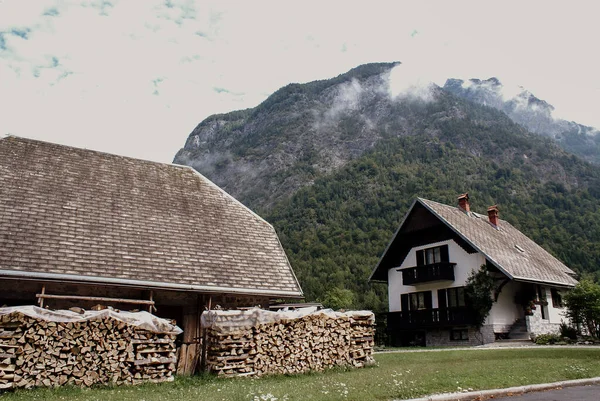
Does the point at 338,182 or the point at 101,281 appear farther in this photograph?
the point at 338,182

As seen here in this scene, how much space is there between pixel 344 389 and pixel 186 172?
13598 millimetres

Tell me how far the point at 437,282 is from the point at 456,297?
159cm

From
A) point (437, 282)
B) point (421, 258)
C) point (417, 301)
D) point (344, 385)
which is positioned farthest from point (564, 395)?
point (417, 301)

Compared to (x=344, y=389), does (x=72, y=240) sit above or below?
above

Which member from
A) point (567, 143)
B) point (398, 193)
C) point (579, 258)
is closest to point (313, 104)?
point (398, 193)

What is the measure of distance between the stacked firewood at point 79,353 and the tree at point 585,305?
22502mm

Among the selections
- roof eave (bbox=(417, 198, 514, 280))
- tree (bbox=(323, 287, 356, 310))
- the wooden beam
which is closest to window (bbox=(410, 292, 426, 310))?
roof eave (bbox=(417, 198, 514, 280))

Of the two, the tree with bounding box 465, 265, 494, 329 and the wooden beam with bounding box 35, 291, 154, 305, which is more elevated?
the tree with bounding box 465, 265, 494, 329

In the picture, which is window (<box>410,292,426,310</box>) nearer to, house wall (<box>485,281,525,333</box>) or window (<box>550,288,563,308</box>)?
house wall (<box>485,281,525,333</box>)

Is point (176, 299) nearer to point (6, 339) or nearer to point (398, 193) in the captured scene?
point (6, 339)

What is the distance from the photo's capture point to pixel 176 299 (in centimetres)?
1538

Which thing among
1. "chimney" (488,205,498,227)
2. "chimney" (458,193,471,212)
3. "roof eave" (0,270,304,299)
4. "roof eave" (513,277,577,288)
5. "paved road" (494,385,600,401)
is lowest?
"paved road" (494,385,600,401)

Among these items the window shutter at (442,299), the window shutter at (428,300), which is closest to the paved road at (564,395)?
the window shutter at (442,299)

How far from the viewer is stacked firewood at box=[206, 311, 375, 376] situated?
12.2 m
